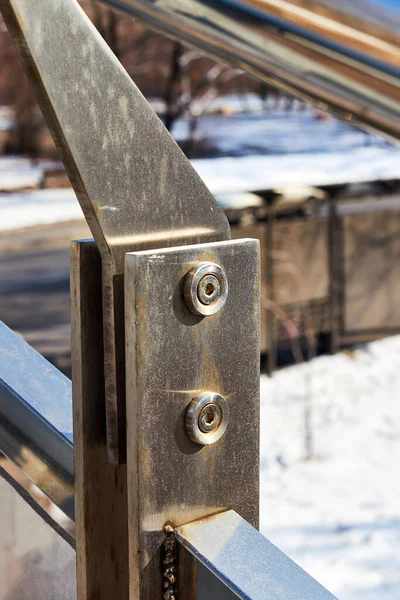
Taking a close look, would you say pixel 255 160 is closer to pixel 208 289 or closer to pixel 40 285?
pixel 40 285

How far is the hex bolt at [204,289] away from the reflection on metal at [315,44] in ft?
0.31

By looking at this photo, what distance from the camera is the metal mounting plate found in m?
0.34

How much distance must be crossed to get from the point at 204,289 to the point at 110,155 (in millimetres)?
69

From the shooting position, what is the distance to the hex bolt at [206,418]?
355 mm

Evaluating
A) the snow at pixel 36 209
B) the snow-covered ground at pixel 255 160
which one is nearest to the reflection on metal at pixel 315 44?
the snow at pixel 36 209

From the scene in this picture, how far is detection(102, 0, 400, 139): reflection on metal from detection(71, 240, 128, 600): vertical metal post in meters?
0.12

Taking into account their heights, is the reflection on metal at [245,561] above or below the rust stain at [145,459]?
below

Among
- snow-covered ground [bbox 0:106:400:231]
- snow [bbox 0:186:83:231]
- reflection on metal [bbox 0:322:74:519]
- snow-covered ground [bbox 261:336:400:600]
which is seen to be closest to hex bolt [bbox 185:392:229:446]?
reflection on metal [bbox 0:322:74:519]

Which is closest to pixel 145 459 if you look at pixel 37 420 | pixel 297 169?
pixel 37 420

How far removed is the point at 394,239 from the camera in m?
8.11

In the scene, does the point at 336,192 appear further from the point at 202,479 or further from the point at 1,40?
the point at 202,479

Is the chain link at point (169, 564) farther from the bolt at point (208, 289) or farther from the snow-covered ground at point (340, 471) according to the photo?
the snow-covered ground at point (340, 471)

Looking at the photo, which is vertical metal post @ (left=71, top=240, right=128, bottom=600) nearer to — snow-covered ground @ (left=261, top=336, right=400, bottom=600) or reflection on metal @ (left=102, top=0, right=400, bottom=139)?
reflection on metal @ (left=102, top=0, right=400, bottom=139)

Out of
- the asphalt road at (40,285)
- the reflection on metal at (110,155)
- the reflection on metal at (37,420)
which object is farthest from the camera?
the asphalt road at (40,285)
